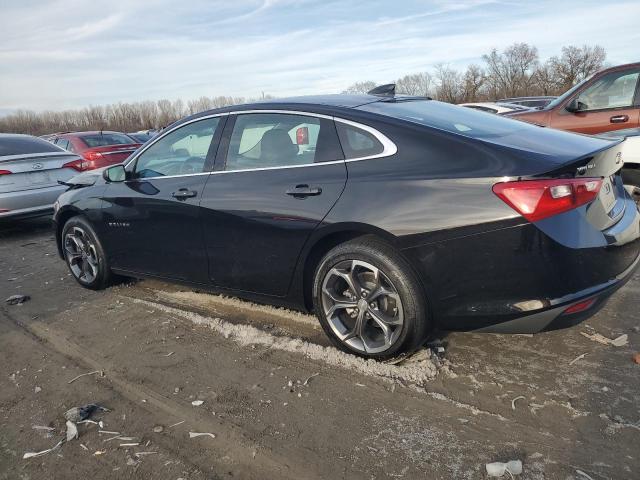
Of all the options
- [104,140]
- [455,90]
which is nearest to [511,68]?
[455,90]

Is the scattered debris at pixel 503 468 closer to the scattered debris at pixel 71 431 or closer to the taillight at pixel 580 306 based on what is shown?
the taillight at pixel 580 306

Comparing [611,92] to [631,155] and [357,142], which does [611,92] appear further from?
[357,142]

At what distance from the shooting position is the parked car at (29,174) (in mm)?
7211

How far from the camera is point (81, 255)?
5.01 m

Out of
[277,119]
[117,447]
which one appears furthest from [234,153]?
[117,447]

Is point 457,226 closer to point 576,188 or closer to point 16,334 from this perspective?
point 576,188

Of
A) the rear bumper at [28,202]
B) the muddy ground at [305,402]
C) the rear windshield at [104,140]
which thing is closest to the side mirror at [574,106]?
the muddy ground at [305,402]

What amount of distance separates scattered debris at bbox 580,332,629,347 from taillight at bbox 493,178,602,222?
1130 mm

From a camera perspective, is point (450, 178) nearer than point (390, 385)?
Yes

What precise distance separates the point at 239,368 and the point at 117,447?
34.6 inches

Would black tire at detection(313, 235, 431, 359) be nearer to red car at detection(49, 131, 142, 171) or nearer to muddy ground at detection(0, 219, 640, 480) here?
muddy ground at detection(0, 219, 640, 480)

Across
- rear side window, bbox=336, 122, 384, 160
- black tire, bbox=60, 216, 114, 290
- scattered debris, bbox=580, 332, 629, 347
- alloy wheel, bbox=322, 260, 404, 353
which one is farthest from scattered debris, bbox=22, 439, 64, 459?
scattered debris, bbox=580, 332, 629, 347

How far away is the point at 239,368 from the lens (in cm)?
322

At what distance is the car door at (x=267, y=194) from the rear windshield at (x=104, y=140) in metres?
8.71
